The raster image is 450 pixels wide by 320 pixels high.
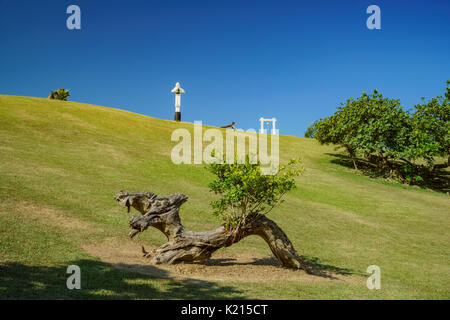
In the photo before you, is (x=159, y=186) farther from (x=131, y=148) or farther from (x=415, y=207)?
(x=415, y=207)

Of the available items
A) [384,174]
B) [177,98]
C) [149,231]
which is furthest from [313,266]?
[177,98]

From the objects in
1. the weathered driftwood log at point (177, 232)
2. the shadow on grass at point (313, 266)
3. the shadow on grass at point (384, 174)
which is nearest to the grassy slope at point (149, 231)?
the shadow on grass at point (313, 266)

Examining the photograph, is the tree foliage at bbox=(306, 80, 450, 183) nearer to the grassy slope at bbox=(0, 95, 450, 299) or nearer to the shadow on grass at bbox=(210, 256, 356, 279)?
the grassy slope at bbox=(0, 95, 450, 299)

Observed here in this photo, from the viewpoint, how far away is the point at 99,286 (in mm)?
8609

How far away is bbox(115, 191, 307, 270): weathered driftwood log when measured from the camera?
11266 mm

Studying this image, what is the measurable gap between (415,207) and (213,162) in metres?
24.6

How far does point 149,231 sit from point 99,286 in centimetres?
802

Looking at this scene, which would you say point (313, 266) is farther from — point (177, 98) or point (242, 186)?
point (177, 98)

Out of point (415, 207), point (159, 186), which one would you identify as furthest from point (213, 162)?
point (415, 207)

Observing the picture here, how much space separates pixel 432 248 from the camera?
697 inches

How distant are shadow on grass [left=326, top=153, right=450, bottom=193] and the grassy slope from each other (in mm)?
3888

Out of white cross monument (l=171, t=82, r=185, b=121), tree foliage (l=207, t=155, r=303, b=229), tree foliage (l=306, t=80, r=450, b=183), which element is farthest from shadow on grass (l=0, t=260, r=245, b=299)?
white cross monument (l=171, t=82, r=185, b=121)

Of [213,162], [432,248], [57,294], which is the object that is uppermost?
[213,162]
